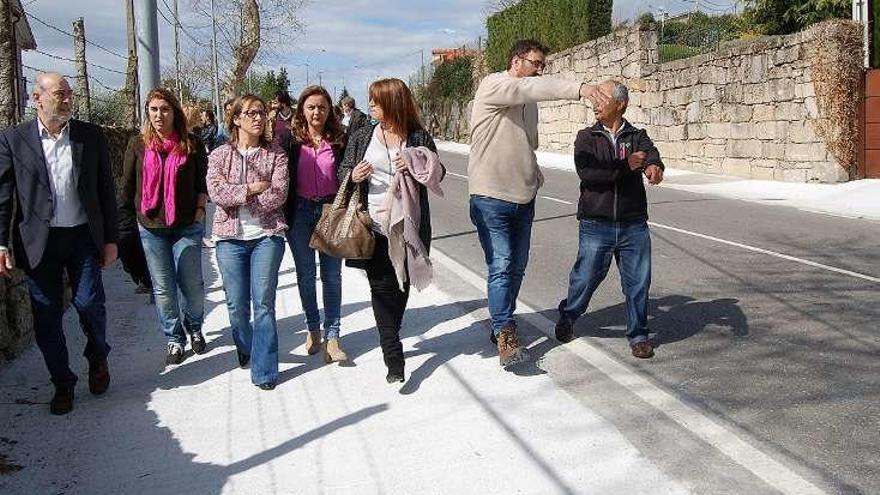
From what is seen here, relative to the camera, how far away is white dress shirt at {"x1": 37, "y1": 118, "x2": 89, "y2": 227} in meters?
4.75

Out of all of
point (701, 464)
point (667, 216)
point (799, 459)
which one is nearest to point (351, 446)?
point (701, 464)

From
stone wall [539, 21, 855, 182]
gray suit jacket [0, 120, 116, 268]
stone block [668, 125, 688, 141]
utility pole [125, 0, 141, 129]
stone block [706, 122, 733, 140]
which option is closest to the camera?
gray suit jacket [0, 120, 116, 268]

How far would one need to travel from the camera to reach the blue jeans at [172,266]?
5.63 metres

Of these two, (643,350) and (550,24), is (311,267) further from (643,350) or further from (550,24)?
(550,24)

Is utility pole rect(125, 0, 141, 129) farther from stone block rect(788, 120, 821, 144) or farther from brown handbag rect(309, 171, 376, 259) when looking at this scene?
stone block rect(788, 120, 821, 144)

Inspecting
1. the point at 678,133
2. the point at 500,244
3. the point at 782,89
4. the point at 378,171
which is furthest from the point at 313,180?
the point at 678,133

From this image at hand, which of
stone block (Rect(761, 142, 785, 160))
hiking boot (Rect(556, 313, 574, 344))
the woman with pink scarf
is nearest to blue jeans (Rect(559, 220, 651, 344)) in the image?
hiking boot (Rect(556, 313, 574, 344))

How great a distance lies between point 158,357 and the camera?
5855mm

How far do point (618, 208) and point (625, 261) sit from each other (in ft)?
1.12

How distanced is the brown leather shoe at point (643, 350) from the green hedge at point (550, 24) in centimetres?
2228

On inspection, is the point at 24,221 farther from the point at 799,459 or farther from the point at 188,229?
the point at 799,459

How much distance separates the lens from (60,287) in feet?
16.0

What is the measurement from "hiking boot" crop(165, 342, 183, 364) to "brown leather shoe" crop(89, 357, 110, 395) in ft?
2.07

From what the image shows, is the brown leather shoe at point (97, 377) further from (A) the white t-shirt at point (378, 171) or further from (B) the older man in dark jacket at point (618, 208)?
(B) the older man in dark jacket at point (618, 208)
